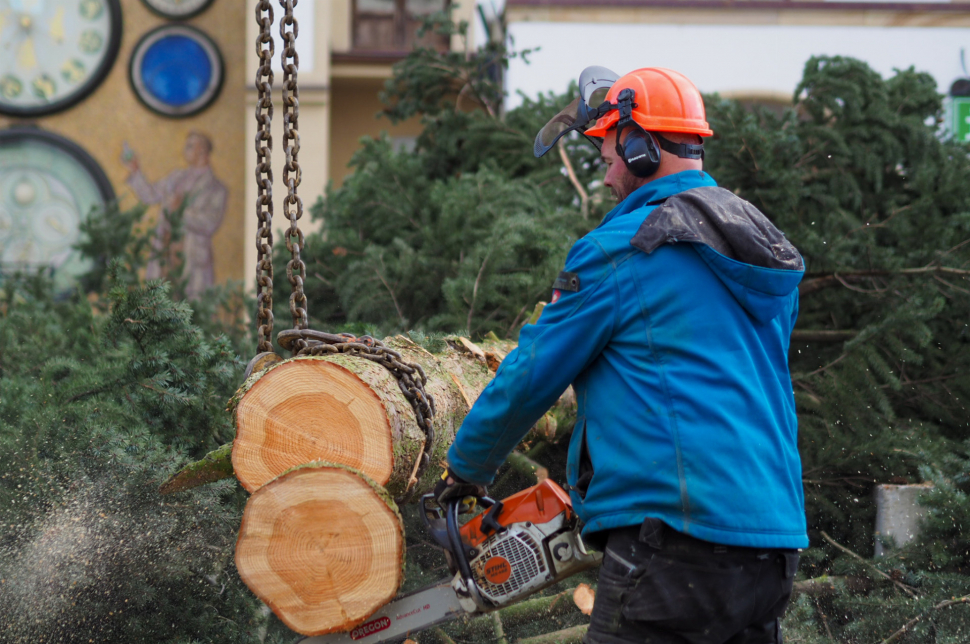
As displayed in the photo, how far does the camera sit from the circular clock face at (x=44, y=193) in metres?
12.2

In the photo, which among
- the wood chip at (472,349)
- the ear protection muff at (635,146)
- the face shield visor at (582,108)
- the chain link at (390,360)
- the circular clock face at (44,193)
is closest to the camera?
the ear protection muff at (635,146)

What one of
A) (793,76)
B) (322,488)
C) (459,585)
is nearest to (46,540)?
(322,488)

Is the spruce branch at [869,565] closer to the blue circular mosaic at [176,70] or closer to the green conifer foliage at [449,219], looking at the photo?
the green conifer foliage at [449,219]

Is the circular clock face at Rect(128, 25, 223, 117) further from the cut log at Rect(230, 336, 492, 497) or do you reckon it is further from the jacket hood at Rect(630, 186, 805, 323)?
the jacket hood at Rect(630, 186, 805, 323)

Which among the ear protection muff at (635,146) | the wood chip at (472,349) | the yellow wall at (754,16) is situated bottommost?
the wood chip at (472,349)

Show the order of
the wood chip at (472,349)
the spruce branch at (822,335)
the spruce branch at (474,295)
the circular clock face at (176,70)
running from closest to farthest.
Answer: the wood chip at (472,349), the spruce branch at (474,295), the spruce branch at (822,335), the circular clock face at (176,70)

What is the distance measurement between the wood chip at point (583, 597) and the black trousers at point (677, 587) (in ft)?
4.94

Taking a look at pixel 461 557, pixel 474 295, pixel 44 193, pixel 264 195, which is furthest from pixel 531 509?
pixel 44 193

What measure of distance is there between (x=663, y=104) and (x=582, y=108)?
302 millimetres

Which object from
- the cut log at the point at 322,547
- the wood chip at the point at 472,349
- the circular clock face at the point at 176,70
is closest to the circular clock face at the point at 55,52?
the circular clock face at the point at 176,70

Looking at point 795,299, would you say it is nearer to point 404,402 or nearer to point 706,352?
point 706,352

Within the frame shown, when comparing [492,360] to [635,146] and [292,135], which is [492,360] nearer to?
[292,135]

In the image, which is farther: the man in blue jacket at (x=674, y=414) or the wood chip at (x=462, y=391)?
the wood chip at (x=462, y=391)

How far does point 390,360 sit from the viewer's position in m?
2.71
